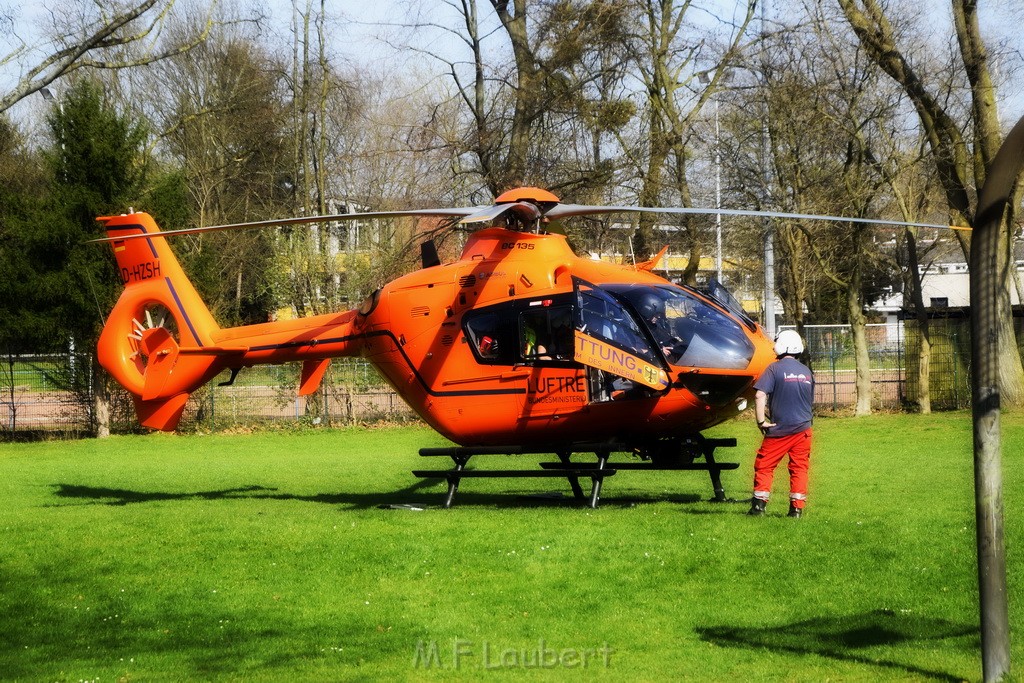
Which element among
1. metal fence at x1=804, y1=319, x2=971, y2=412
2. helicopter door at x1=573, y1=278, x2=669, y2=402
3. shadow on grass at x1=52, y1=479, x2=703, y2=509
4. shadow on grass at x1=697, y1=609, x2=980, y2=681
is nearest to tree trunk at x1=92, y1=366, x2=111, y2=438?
shadow on grass at x1=52, y1=479, x2=703, y2=509

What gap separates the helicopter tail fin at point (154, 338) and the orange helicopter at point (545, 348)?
1035 mm

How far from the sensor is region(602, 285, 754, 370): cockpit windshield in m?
12.8

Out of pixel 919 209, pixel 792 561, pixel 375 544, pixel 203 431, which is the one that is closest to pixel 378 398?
pixel 203 431

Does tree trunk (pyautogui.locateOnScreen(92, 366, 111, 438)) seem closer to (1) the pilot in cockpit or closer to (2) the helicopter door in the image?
(2) the helicopter door

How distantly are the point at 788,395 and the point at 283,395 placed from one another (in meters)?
21.1

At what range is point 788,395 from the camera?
1203cm

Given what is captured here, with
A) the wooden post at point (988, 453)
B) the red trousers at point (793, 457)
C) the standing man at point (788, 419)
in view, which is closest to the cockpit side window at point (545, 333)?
→ the standing man at point (788, 419)

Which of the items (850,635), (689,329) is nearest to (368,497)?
(689,329)

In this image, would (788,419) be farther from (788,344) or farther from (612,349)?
(612,349)

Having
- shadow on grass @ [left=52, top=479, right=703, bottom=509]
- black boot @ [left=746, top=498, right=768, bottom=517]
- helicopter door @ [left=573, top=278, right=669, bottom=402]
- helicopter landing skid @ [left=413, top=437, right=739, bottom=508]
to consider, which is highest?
helicopter door @ [left=573, top=278, right=669, bottom=402]

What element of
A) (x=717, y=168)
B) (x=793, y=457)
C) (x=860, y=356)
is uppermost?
(x=717, y=168)

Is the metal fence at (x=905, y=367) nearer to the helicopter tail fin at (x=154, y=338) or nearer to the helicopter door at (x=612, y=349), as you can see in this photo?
the helicopter door at (x=612, y=349)

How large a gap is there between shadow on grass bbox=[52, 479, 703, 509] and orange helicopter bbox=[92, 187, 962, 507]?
598 millimetres

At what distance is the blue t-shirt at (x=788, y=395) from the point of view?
1201 centimetres
